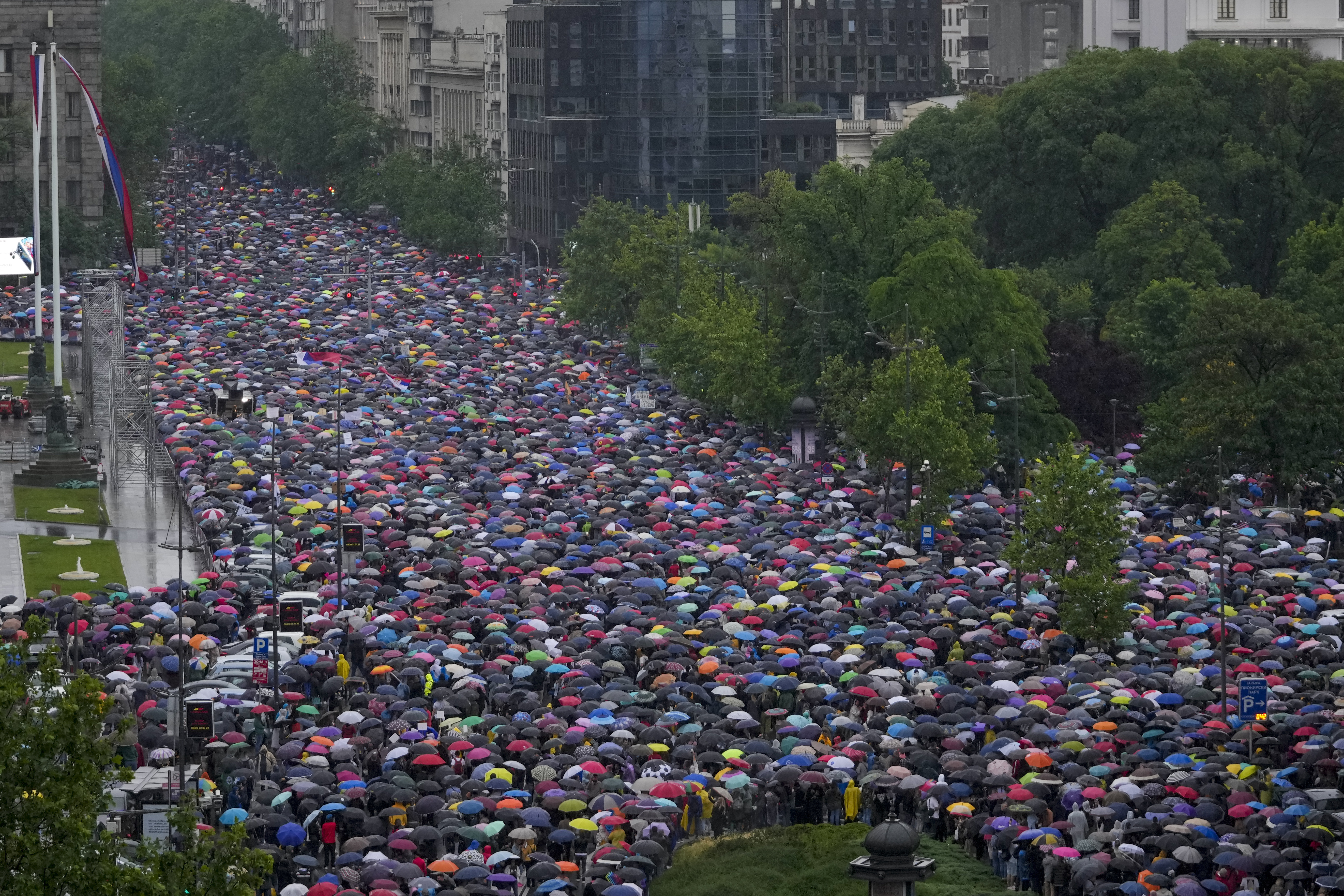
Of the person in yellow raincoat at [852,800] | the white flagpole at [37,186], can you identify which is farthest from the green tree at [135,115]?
the person in yellow raincoat at [852,800]

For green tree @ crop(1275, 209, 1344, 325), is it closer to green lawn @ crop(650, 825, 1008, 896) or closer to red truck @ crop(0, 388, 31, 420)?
green lawn @ crop(650, 825, 1008, 896)

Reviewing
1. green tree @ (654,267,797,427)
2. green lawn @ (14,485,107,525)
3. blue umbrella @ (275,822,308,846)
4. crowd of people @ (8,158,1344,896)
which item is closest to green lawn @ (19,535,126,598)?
crowd of people @ (8,158,1344,896)

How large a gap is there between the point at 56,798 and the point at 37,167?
67759 millimetres

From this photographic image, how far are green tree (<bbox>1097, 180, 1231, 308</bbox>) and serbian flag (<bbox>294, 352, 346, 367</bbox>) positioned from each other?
30276mm

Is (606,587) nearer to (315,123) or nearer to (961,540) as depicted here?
(961,540)

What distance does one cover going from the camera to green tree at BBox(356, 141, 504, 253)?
5758 inches

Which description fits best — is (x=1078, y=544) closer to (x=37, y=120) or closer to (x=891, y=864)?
(x=891, y=864)

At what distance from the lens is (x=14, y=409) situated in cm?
Answer: 9838

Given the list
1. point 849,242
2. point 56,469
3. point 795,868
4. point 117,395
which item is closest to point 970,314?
point 849,242

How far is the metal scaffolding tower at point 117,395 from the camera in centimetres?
8500

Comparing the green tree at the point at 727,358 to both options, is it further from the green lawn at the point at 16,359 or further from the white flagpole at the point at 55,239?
the green lawn at the point at 16,359

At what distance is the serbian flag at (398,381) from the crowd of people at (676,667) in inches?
320

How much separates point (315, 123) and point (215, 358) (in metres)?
87.0

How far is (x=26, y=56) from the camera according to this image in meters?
146
